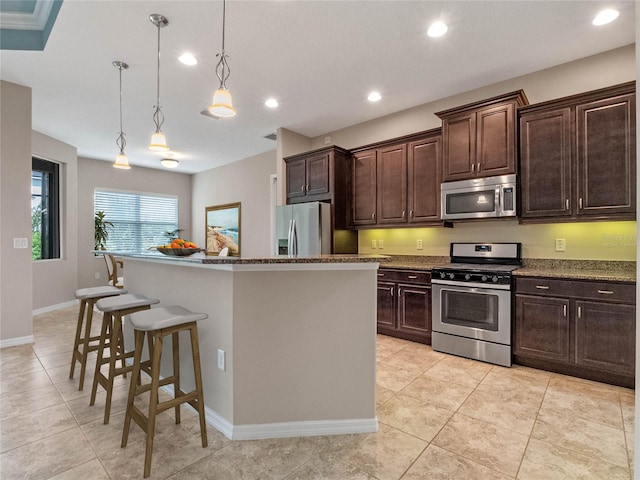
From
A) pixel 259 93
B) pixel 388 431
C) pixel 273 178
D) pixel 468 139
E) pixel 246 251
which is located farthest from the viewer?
pixel 246 251

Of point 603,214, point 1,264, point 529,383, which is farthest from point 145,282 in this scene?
point 603,214

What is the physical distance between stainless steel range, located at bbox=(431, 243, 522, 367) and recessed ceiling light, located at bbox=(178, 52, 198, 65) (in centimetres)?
322

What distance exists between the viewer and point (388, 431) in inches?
78.6

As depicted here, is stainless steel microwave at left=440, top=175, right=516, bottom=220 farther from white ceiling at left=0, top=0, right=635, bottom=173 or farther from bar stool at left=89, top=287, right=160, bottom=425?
bar stool at left=89, top=287, right=160, bottom=425

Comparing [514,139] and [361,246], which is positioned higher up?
[514,139]

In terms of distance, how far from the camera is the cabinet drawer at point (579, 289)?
2.50 meters

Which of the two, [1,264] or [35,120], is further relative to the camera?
[35,120]

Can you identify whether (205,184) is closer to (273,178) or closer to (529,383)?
(273,178)

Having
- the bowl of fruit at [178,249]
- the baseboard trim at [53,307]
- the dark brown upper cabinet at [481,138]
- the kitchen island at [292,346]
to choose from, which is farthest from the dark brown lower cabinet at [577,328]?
the baseboard trim at [53,307]

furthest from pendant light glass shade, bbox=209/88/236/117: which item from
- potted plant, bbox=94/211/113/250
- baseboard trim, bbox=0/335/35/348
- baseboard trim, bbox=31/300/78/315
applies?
potted plant, bbox=94/211/113/250

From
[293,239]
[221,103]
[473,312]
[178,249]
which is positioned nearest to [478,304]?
[473,312]

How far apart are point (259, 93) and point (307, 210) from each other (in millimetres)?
1561

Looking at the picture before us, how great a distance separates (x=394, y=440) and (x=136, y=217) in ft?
24.1

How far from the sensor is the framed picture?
272 inches
